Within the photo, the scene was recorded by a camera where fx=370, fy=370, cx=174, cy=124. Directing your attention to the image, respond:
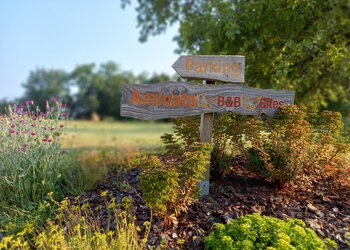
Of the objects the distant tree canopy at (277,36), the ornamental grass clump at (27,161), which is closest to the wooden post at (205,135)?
the ornamental grass clump at (27,161)

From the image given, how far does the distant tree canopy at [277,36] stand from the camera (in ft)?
18.4

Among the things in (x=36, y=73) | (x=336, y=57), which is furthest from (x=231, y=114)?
(x=36, y=73)

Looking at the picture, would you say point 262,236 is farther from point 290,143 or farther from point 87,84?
point 87,84

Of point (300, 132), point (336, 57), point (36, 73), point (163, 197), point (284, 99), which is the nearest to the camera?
point (163, 197)

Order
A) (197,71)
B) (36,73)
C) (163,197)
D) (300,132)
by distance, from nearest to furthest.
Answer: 1. (163,197)
2. (300,132)
3. (197,71)
4. (36,73)

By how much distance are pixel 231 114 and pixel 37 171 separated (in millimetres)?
2352

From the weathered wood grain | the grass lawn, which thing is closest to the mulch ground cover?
the weathered wood grain

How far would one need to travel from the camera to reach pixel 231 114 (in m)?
4.30

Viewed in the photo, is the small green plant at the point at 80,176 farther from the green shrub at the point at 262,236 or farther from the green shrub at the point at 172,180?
the green shrub at the point at 262,236

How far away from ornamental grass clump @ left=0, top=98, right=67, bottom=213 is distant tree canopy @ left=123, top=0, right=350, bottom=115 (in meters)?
2.99

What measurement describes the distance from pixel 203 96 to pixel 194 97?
0.10 meters

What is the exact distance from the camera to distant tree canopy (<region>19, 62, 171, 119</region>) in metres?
35.8

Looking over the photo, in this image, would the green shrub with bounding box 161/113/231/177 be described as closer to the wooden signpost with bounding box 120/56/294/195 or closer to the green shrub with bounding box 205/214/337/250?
the wooden signpost with bounding box 120/56/294/195

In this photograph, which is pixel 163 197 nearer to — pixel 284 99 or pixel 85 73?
pixel 284 99
